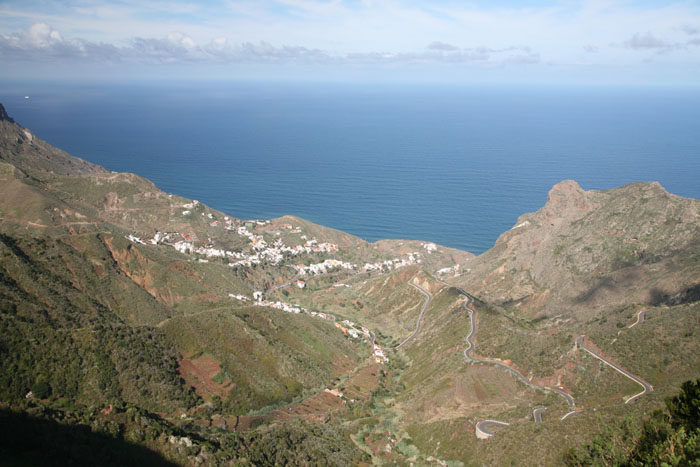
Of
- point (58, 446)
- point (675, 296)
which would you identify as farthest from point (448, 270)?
point (58, 446)

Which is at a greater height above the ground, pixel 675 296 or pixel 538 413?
pixel 675 296

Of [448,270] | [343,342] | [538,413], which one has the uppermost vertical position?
[538,413]

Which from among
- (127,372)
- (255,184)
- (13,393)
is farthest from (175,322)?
(255,184)

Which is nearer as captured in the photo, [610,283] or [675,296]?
[675,296]

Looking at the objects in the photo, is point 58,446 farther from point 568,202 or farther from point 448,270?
point 448,270

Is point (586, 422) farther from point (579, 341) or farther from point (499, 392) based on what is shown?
point (579, 341)

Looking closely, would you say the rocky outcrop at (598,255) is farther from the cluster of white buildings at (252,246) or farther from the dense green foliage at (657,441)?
the cluster of white buildings at (252,246)
